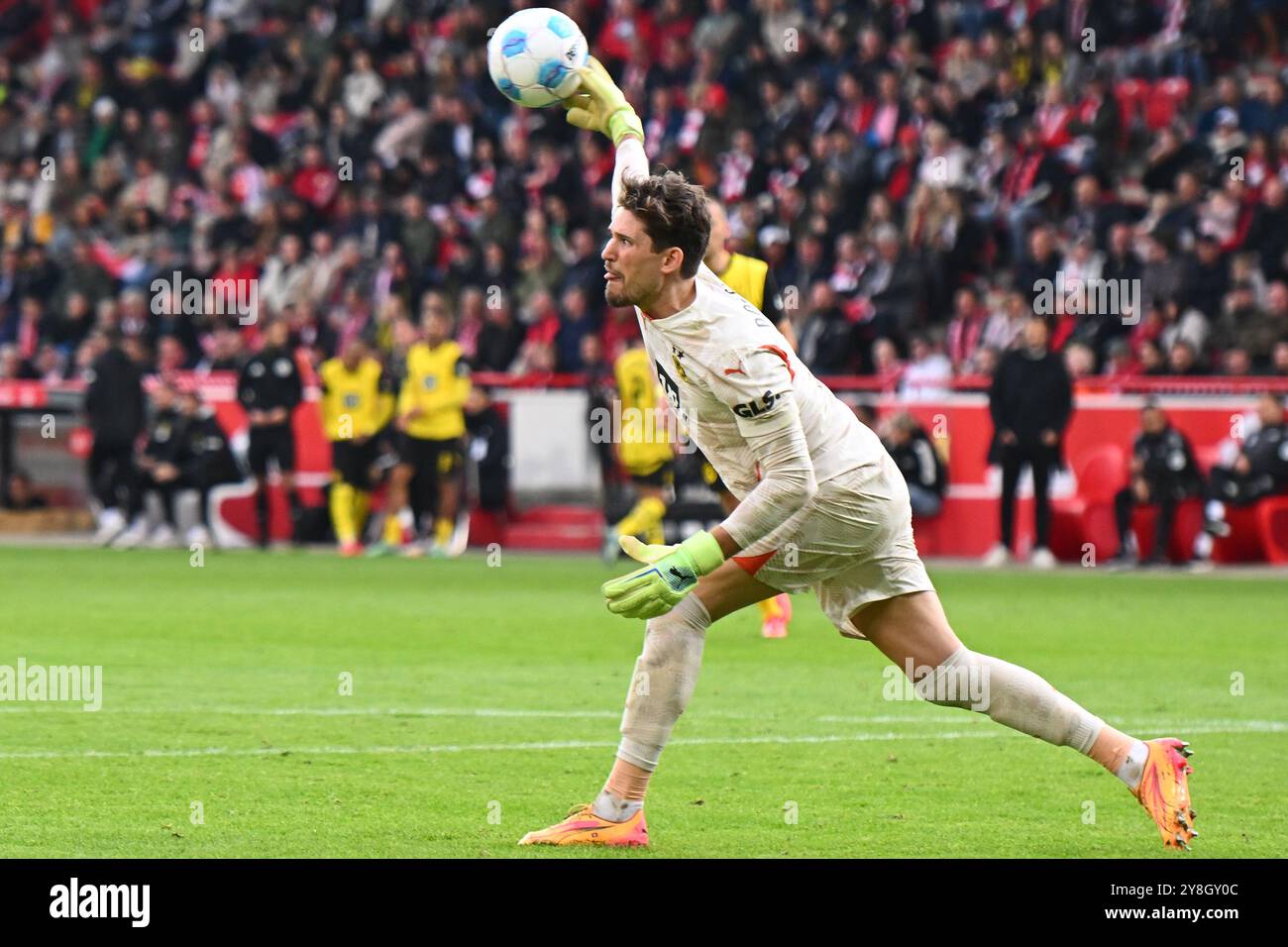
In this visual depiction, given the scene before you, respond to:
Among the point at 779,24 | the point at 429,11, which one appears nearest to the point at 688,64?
the point at 779,24

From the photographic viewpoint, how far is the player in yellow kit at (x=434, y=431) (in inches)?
803

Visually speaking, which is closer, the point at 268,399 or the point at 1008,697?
the point at 1008,697

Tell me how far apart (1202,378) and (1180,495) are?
1.10 m

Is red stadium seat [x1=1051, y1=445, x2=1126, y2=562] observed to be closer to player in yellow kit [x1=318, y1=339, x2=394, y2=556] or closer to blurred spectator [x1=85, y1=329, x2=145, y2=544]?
player in yellow kit [x1=318, y1=339, x2=394, y2=556]

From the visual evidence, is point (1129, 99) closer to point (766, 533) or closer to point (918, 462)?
point (918, 462)

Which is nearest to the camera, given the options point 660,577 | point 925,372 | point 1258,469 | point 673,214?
point 660,577

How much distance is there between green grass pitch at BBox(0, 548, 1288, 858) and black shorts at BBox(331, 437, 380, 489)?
188 inches

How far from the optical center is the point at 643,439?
59.4ft

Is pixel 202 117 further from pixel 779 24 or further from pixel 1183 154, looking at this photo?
pixel 1183 154

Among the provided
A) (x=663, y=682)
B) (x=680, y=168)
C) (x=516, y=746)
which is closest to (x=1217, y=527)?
(x=680, y=168)
